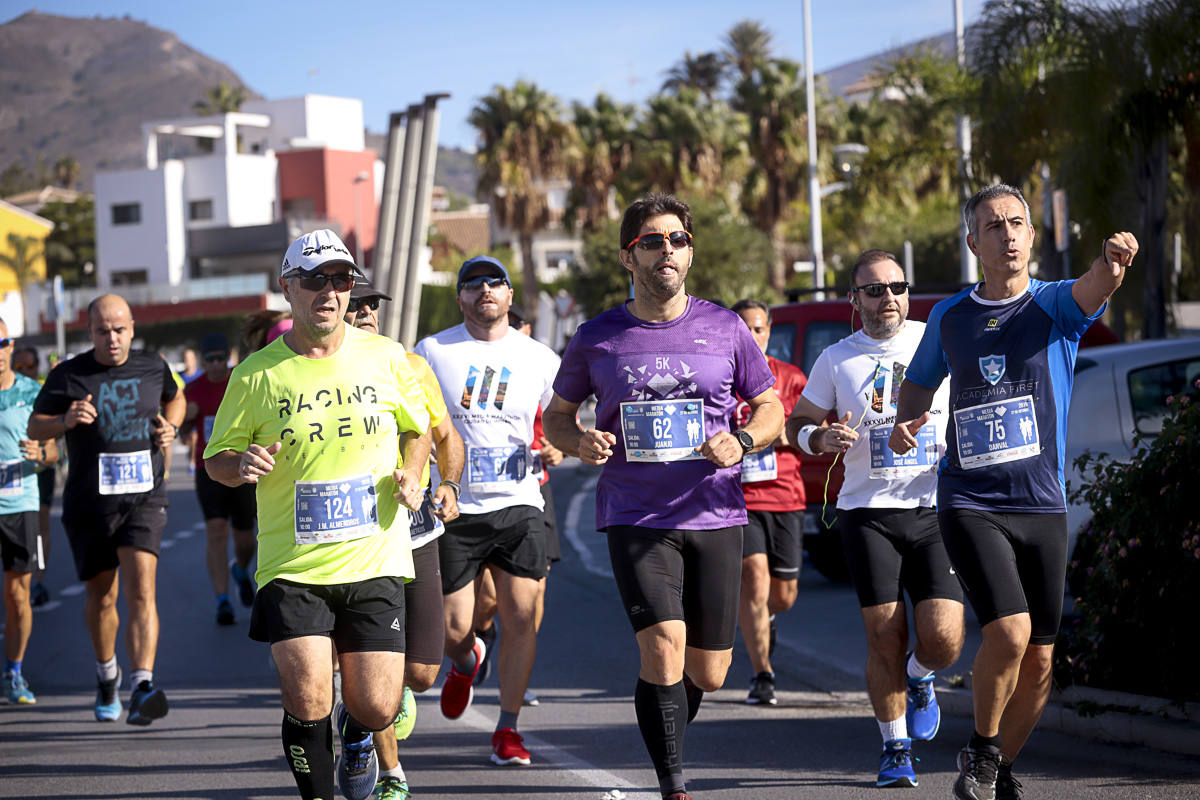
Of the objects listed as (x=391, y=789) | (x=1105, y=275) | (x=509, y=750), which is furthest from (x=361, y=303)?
(x=1105, y=275)

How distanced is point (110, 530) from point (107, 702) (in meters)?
0.97

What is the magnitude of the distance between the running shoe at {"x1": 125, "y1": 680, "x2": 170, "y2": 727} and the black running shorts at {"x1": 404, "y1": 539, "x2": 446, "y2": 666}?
219cm

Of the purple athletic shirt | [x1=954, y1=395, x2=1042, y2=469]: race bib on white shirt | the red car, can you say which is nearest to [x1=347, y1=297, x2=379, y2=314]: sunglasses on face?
the purple athletic shirt

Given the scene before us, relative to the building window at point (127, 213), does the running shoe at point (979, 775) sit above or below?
below

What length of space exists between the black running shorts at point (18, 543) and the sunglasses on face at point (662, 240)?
17.5 feet

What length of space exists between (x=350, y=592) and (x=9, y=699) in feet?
15.7

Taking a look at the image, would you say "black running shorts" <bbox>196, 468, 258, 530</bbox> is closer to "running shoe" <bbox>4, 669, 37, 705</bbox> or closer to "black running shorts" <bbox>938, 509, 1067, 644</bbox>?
"running shoe" <bbox>4, 669, 37, 705</bbox>

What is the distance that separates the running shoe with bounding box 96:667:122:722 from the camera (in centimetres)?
807

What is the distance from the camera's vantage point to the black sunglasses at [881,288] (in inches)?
253

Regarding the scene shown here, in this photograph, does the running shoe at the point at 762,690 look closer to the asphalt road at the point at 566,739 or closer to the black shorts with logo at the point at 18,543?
the asphalt road at the point at 566,739

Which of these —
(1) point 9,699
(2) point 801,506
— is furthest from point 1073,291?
(1) point 9,699

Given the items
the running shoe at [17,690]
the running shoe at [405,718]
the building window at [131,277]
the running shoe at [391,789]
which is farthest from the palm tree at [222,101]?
the running shoe at [391,789]

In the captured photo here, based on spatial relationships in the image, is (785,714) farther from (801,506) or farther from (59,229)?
(59,229)

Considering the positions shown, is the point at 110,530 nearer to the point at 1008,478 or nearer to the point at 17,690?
the point at 17,690
